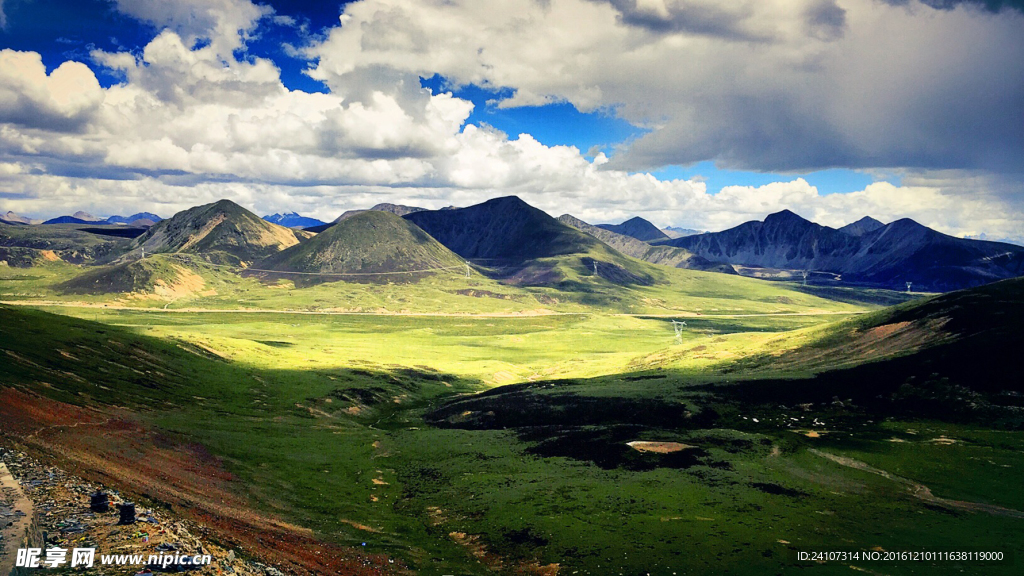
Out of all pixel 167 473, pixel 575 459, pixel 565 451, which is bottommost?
pixel 565 451

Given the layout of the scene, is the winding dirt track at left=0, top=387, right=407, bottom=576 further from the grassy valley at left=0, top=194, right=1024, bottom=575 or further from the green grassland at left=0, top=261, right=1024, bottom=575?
the green grassland at left=0, top=261, right=1024, bottom=575

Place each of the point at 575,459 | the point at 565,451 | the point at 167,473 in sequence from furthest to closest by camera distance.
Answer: the point at 565,451 → the point at 575,459 → the point at 167,473

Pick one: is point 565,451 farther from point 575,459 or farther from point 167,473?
point 167,473

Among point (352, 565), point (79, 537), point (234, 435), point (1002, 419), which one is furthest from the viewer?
point (1002, 419)

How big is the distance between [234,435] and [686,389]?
107308mm

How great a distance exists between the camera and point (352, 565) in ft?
175

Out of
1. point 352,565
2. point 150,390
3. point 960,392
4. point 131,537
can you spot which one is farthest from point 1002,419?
point 150,390

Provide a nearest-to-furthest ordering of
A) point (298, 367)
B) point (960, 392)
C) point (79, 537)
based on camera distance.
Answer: point (79, 537)
point (960, 392)
point (298, 367)

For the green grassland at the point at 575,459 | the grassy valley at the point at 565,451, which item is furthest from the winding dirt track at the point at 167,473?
the green grassland at the point at 575,459

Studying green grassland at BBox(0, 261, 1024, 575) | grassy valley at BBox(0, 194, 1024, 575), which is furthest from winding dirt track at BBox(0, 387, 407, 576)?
green grassland at BBox(0, 261, 1024, 575)

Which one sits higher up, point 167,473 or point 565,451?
point 167,473

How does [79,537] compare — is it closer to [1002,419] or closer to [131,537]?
[131,537]

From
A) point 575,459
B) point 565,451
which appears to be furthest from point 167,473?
point 565,451

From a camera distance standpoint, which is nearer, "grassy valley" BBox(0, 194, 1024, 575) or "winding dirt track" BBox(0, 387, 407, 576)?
"winding dirt track" BBox(0, 387, 407, 576)
